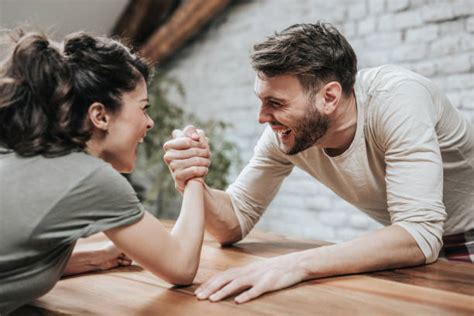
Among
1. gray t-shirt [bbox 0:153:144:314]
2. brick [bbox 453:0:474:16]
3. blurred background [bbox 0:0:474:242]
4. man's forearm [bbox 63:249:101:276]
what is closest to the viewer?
gray t-shirt [bbox 0:153:144:314]

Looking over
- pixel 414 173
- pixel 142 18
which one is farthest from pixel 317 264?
pixel 142 18

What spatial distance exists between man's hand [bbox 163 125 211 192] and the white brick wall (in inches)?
71.5

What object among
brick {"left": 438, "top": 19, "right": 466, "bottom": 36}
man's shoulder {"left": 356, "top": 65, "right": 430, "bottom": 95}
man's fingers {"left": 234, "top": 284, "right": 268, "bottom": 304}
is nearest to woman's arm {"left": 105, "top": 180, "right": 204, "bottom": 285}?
man's fingers {"left": 234, "top": 284, "right": 268, "bottom": 304}

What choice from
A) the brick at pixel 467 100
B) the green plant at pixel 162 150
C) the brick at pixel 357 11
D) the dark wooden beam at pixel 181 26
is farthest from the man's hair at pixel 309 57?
the dark wooden beam at pixel 181 26

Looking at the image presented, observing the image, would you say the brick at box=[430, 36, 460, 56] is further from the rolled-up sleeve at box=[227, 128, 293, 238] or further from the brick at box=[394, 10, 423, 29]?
the rolled-up sleeve at box=[227, 128, 293, 238]

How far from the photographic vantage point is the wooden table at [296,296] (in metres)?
0.97

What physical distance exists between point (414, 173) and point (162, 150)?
2.64 meters

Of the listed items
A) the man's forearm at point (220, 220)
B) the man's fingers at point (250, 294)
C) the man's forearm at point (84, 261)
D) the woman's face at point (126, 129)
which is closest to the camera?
the man's fingers at point (250, 294)

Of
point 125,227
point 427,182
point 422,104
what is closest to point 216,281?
point 125,227

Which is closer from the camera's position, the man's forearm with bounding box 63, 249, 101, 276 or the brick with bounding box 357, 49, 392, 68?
the man's forearm with bounding box 63, 249, 101, 276

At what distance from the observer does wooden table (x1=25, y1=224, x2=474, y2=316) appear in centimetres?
97

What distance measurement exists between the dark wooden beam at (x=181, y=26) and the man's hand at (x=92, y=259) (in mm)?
2971

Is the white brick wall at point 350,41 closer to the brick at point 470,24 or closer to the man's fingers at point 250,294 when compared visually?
the brick at point 470,24

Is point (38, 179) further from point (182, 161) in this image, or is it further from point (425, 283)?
point (425, 283)
